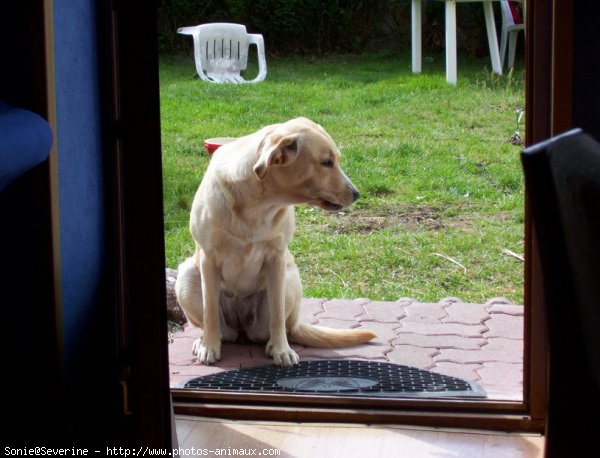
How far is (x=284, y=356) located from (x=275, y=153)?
2.55 ft

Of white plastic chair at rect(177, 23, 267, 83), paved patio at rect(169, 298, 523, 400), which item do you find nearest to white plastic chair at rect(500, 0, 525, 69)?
white plastic chair at rect(177, 23, 267, 83)

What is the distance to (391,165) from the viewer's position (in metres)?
6.11

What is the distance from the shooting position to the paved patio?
10.9 ft

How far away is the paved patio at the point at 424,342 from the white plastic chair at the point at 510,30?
4568 mm

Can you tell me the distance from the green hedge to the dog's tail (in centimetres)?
552

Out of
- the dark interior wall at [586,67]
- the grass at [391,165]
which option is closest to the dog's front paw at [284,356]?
the grass at [391,165]

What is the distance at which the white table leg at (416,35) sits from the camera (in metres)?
7.83

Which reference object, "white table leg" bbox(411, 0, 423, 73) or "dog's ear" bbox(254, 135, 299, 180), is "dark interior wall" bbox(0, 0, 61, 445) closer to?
Answer: "dog's ear" bbox(254, 135, 299, 180)

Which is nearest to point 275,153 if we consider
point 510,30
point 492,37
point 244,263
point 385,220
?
point 244,263

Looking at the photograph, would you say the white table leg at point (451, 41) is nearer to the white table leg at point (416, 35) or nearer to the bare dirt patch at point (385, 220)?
the white table leg at point (416, 35)

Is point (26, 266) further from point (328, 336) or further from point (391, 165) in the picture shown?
point (391, 165)

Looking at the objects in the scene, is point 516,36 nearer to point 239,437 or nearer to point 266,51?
point 266,51

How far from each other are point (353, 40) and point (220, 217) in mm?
5786

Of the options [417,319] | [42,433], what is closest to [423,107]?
[417,319]
